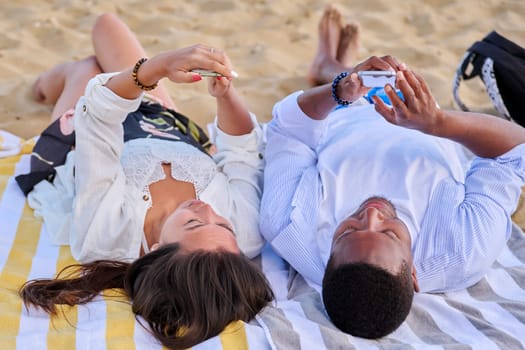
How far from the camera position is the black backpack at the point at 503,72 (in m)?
3.05

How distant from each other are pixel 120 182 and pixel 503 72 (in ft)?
5.98

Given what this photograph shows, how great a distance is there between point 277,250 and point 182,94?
4.81 feet

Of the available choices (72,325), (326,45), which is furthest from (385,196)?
(326,45)

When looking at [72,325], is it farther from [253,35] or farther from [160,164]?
[253,35]

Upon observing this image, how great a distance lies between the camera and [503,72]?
3.07 m

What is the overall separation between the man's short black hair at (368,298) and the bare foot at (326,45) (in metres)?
1.79

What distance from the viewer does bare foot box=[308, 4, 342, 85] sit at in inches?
136

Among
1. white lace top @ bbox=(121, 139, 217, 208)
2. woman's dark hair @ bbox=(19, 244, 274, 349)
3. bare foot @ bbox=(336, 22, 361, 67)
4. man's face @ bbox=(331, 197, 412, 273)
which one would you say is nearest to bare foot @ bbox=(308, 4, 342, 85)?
bare foot @ bbox=(336, 22, 361, 67)

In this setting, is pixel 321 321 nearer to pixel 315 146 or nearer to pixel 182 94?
pixel 315 146

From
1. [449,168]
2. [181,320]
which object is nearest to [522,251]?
[449,168]

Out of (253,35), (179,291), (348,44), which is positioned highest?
(179,291)

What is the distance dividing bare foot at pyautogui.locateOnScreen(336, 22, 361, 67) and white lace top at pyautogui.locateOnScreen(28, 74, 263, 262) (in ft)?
3.71

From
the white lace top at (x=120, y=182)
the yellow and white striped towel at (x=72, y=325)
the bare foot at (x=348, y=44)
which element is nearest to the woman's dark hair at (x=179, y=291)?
the yellow and white striped towel at (x=72, y=325)

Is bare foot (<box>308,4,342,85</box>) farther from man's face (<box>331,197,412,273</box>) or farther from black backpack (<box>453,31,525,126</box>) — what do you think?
man's face (<box>331,197,412,273</box>)
